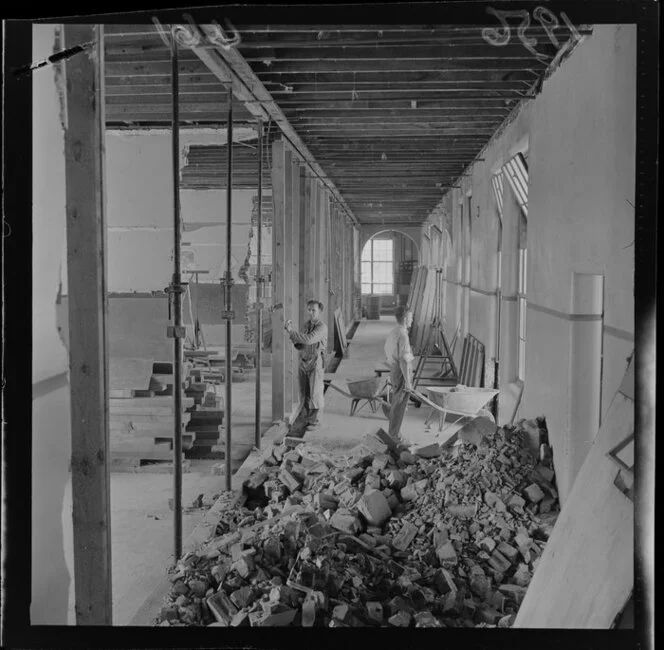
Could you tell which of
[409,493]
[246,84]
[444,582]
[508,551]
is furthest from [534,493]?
[246,84]

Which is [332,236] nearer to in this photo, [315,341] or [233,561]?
[315,341]

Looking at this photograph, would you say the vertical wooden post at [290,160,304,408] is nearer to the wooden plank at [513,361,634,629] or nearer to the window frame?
the wooden plank at [513,361,634,629]

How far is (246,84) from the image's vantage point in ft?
23.2

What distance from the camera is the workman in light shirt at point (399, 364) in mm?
8422

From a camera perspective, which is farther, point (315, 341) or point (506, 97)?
point (315, 341)

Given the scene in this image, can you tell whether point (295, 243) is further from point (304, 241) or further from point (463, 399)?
point (463, 399)

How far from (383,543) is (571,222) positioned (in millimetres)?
2749

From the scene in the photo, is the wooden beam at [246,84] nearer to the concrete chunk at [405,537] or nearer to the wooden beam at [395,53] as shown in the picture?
the wooden beam at [395,53]

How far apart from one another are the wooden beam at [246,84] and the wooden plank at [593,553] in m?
4.23

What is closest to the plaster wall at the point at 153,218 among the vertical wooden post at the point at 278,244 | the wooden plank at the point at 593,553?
the vertical wooden post at the point at 278,244

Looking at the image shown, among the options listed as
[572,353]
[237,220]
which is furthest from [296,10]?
[237,220]

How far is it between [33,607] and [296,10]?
10.1ft

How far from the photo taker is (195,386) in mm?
9742

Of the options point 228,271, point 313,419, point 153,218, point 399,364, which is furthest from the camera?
point 153,218
